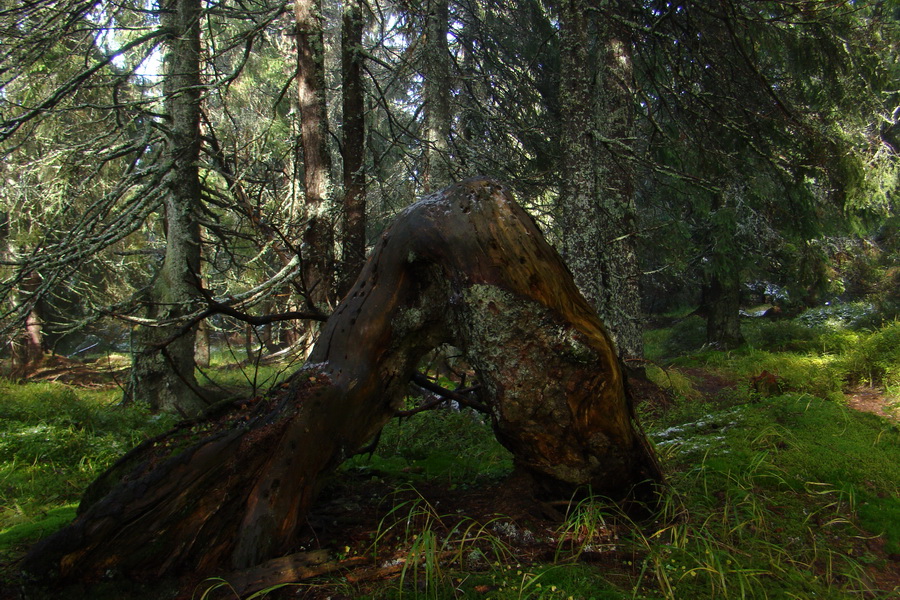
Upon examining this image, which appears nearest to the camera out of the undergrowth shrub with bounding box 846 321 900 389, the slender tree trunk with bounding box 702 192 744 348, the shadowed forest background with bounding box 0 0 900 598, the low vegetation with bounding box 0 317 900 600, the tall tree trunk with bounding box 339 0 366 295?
the low vegetation with bounding box 0 317 900 600

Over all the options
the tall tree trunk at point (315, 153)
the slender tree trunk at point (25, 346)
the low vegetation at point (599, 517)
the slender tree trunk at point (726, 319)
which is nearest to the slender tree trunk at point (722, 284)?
the slender tree trunk at point (726, 319)

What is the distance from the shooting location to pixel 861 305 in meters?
15.1

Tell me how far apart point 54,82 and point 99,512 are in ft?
32.6

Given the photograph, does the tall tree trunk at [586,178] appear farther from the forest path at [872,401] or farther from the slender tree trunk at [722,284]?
the slender tree trunk at [722,284]

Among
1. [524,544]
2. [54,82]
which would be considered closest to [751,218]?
[524,544]

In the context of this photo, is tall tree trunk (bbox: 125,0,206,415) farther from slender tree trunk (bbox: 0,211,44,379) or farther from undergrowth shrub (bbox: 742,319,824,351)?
undergrowth shrub (bbox: 742,319,824,351)

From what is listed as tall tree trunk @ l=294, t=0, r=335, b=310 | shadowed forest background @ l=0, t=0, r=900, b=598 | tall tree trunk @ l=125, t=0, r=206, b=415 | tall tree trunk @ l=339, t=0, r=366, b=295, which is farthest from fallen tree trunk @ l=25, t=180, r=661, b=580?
tall tree trunk @ l=125, t=0, r=206, b=415

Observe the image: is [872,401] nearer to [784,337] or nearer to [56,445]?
[784,337]

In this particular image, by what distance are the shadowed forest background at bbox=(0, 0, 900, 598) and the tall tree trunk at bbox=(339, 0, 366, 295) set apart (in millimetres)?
40

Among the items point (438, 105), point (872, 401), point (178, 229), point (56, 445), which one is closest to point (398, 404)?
point (56, 445)

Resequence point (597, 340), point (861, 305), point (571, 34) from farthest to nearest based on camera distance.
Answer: point (861, 305)
point (571, 34)
point (597, 340)

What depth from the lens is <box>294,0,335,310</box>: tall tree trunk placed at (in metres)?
6.14

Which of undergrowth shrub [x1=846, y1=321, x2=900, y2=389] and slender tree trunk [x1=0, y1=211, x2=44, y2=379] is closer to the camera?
undergrowth shrub [x1=846, y1=321, x2=900, y2=389]

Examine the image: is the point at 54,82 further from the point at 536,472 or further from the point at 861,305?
the point at 861,305
